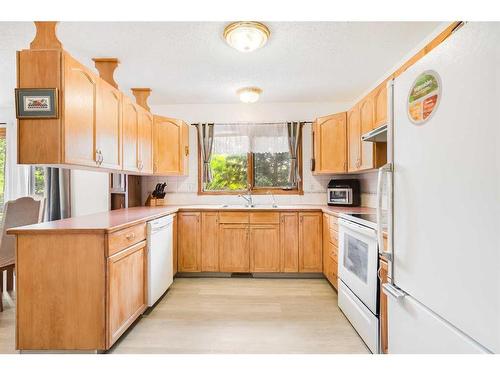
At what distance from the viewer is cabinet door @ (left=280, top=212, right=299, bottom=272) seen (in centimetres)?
338

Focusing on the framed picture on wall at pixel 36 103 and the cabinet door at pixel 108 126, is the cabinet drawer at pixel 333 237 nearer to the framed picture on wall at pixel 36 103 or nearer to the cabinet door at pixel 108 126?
the cabinet door at pixel 108 126

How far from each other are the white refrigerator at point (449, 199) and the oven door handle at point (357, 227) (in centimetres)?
67

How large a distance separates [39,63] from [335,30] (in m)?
2.14

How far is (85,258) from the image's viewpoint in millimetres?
1771

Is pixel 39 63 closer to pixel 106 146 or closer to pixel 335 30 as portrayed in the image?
pixel 106 146

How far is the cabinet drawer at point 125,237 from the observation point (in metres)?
1.85

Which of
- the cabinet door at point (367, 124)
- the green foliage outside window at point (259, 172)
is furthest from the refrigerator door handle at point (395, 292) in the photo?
the green foliage outside window at point (259, 172)

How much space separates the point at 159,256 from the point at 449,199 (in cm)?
249

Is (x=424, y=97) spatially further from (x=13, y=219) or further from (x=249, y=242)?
(x=13, y=219)

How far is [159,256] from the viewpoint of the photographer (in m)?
2.71

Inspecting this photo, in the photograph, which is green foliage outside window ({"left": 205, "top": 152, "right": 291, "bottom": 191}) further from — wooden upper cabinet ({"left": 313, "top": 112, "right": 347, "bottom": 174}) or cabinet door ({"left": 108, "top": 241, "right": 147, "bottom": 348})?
cabinet door ({"left": 108, "top": 241, "right": 147, "bottom": 348})

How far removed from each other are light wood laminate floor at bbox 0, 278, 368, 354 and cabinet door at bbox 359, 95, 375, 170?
1.46 m

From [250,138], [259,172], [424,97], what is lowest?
[259,172]

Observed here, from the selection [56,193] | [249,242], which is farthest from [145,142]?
[56,193]
